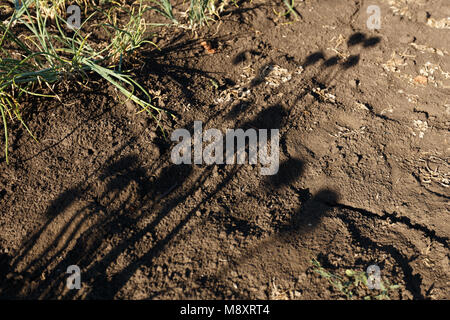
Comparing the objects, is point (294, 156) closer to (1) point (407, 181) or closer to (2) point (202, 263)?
(1) point (407, 181)

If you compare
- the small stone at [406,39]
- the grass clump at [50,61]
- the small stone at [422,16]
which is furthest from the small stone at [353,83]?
the grass clump at [50,61]

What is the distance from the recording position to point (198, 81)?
8.04ft

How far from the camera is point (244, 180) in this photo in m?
2.07

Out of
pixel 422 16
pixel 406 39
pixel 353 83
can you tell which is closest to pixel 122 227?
pixel 353 83

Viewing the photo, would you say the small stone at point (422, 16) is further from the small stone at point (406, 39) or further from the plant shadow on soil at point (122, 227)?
the plant shadow on soil at point (122, 227)

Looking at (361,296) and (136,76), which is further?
(136,76)

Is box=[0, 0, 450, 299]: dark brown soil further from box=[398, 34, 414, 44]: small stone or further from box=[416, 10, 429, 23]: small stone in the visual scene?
box=[416, 10, 429, 23]: small stone

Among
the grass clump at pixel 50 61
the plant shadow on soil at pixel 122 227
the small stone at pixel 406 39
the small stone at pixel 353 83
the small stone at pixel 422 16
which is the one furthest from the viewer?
the small stone at pixel 422 16

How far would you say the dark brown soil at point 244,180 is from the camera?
1.78 metres

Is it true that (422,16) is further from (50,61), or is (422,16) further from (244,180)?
(50,61)

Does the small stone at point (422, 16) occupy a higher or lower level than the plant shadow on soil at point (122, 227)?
higher

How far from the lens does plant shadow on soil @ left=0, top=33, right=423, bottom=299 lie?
1.73 m
